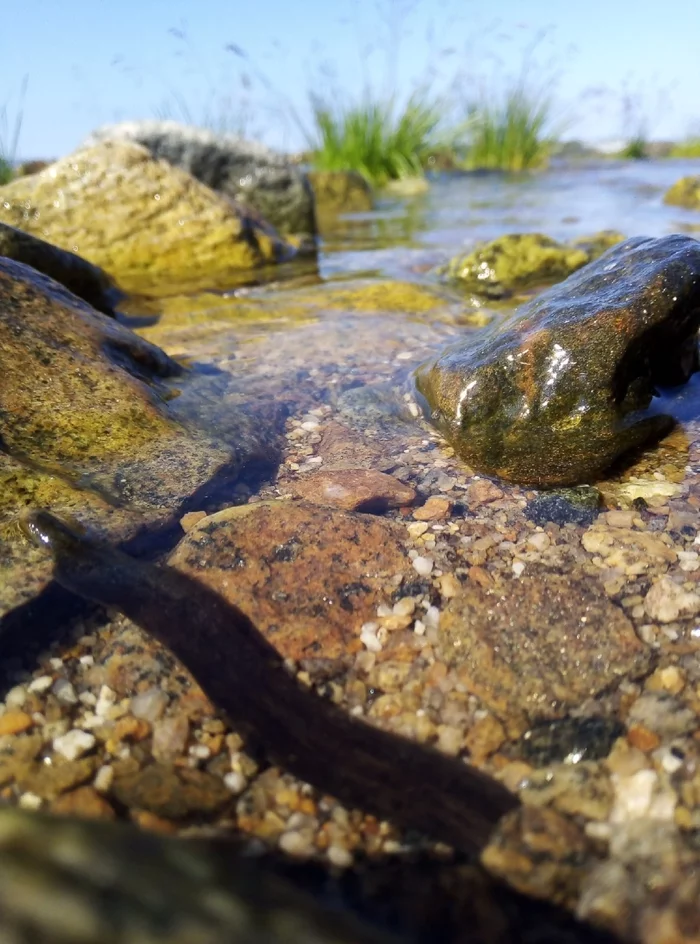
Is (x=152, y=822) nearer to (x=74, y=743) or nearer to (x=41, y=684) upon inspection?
(x=74, y=743)

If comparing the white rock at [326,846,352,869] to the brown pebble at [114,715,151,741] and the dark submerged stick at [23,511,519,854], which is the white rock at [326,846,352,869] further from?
the brown pebble at [114,715,151,741]

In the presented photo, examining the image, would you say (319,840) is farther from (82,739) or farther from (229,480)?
(229,480)

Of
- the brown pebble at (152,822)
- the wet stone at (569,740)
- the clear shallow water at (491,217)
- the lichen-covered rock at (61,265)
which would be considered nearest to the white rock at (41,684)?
the brown pebble at (152,822)

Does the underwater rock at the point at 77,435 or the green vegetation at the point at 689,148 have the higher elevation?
the green vegetation at the point at 689,148

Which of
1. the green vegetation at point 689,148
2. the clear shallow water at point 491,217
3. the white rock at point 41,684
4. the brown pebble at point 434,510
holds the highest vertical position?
the green vegetation at point 689,148

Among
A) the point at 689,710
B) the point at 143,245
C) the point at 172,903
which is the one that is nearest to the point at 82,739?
the point at 172,903

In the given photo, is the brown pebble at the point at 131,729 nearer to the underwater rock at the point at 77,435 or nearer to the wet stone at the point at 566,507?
the underwater rock at the point at 77,435
